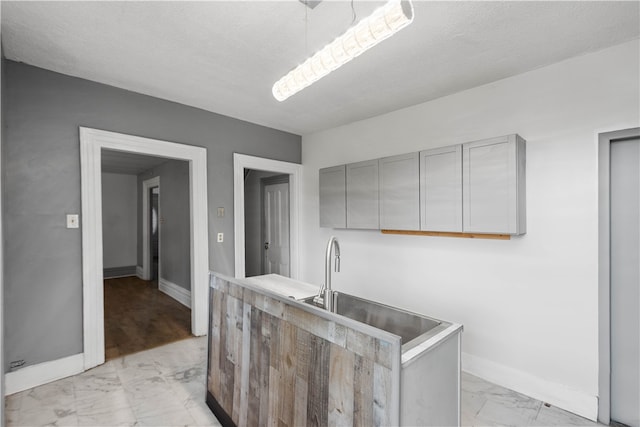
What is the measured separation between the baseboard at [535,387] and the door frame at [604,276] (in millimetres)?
73

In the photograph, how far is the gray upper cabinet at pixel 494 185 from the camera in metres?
2.22

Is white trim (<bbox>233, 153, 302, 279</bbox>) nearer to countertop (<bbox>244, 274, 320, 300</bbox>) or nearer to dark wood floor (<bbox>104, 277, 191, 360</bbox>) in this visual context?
dark wood floor (<bbox>104, 277, 191, 360</bbox>)

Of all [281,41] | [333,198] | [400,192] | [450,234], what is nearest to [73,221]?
[281,41]

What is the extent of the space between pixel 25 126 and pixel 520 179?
3.83 meters

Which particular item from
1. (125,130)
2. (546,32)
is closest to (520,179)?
(546,32)

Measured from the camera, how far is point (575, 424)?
6.68 feet

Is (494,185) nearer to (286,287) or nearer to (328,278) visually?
(328,278)

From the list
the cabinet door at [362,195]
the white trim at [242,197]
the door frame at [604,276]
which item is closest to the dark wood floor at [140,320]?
the white trim at [242,197]

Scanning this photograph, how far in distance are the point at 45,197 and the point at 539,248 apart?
392cm

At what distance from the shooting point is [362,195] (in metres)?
3.24

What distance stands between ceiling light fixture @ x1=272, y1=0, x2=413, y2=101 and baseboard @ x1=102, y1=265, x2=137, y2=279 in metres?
6.64

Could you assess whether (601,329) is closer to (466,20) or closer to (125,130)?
(466,20)

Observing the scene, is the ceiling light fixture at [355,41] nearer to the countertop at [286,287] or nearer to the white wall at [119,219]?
the countertop at [286,287]

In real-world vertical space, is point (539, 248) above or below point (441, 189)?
below
